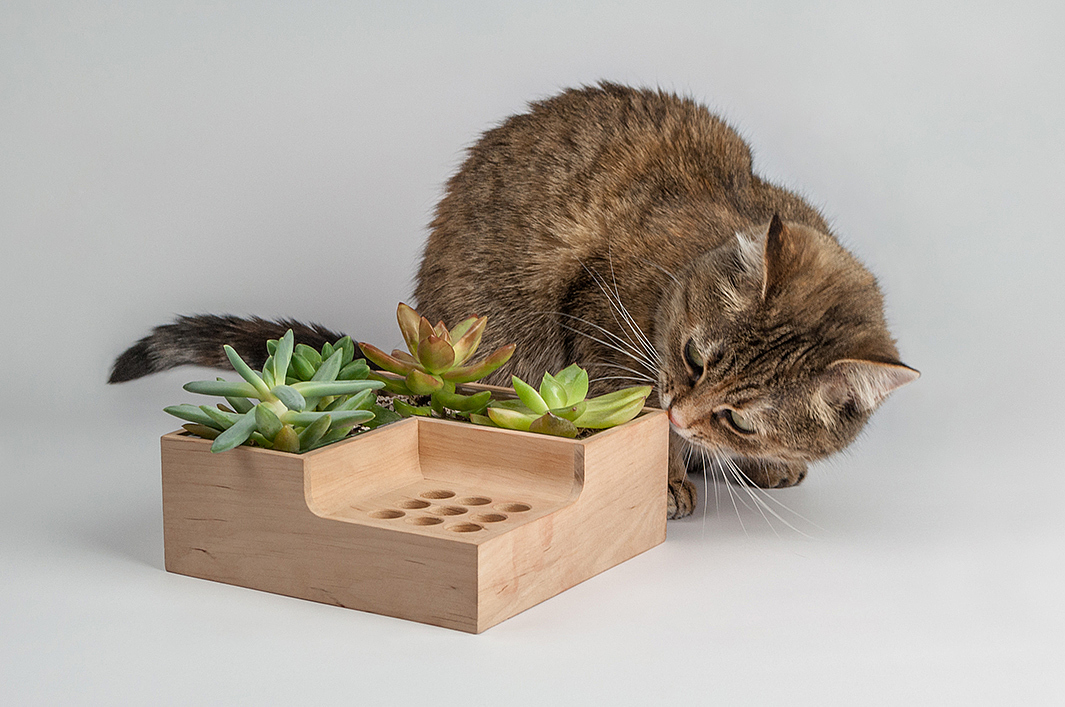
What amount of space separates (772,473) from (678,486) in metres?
0.34

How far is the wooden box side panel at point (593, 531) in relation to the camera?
2.13 metres

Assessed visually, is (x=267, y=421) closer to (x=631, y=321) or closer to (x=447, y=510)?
(x=447, y=510)

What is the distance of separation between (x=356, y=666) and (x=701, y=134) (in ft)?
6.50

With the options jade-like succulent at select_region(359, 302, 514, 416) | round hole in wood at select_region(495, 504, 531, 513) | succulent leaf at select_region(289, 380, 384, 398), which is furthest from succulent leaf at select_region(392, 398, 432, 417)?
round hole in wood at select_region(495, 504, 531, 513)

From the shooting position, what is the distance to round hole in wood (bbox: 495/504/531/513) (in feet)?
7.68

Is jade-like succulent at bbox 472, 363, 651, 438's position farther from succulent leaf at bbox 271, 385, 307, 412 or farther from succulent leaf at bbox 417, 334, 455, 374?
succulent leaf at bbox 271, 385, 307, 412

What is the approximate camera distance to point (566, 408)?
2.49 metres

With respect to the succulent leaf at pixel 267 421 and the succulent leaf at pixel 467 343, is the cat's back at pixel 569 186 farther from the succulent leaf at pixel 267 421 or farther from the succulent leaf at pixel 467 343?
the succulent leaf at pixel 267 421

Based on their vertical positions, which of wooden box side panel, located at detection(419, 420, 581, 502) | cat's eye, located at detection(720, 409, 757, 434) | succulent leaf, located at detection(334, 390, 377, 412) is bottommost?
wooden box side panel, located at detection(419, 420, 581, 502)

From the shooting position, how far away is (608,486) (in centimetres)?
244

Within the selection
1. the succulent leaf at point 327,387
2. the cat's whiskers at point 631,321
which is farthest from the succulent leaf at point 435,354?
the cat's whiskers at point 631,321

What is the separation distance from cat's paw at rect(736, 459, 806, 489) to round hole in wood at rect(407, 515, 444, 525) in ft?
3.62

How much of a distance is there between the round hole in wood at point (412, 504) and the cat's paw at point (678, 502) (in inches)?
28.3

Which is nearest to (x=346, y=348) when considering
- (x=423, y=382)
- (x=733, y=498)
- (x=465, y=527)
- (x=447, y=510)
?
(x=423, y=382)
